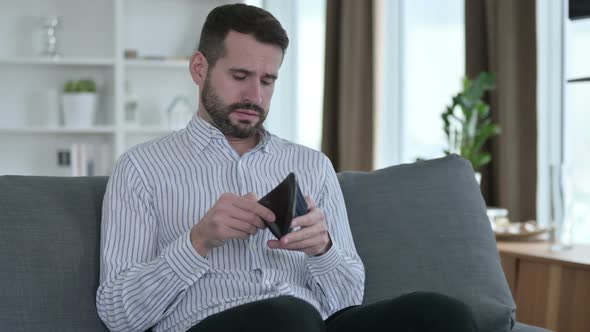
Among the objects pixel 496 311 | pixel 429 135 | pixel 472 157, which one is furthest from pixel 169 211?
pixel 429 135

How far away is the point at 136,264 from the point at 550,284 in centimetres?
158

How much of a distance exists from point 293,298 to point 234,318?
0.41 ft

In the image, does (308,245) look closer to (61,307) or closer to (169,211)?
(169,211)

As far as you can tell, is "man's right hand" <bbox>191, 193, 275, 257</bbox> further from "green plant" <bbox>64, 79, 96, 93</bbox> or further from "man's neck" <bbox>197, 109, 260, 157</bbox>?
"green plant" <bbox>64, 79, 96, 93</bbox>

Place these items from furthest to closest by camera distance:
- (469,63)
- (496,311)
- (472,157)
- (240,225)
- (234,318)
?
(469,63) < (472,157) < (496,311) < (240,225) < (234,318)

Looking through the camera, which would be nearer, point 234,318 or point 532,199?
point 234,318

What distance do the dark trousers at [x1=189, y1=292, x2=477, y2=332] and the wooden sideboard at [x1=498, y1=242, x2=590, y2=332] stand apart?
122 cm

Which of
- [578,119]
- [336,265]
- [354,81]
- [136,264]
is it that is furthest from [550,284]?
[354,81]

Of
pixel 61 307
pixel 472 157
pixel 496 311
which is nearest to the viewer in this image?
pixel 61 307

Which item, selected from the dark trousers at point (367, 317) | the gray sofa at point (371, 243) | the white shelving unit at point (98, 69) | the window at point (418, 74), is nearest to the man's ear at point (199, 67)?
the gray sofa at point (371, 243)

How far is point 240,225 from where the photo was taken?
5.60 feet

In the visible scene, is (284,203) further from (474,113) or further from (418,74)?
(418,74)

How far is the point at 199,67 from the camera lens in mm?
2125

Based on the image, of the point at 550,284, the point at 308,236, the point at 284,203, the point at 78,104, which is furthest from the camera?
the point at 78,104
